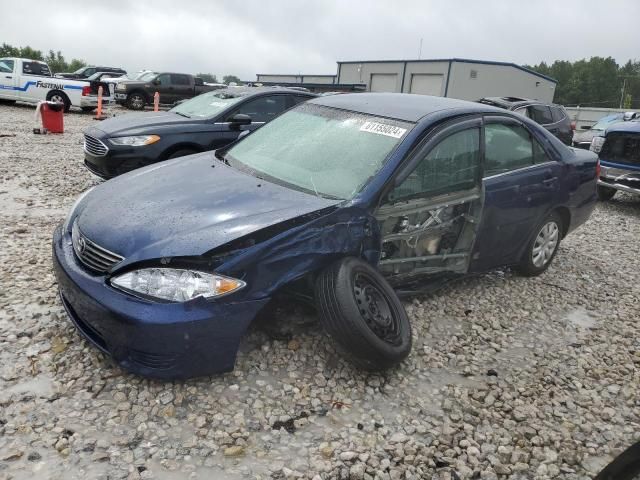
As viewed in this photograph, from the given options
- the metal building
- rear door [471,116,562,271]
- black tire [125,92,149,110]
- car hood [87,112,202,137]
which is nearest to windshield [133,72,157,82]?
black tire [125,92,149,110]

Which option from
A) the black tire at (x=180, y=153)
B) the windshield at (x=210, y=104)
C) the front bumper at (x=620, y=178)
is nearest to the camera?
the black tire at (x=180, y=153)

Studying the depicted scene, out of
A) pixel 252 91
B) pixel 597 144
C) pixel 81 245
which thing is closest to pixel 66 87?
pixel 252 91

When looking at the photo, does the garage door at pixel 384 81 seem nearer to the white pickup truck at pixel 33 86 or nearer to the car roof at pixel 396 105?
the white pickup truck at pixel 33 86

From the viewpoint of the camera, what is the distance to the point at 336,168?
3.39 metres

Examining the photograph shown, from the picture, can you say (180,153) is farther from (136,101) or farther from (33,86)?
(136,101)

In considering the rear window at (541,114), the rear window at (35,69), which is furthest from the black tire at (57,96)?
the rear window at (541,114)

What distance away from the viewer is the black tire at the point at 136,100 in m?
20.6

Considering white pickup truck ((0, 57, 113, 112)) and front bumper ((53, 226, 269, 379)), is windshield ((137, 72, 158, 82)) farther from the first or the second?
front bumper ((53, 226, 269, 379))

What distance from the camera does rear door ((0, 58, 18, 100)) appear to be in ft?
57.1

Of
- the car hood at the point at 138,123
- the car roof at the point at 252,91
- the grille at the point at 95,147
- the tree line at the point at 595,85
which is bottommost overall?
the grille at the point at 95,147

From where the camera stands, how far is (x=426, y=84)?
33.1 m

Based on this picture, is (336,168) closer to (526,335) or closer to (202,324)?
(202,324)

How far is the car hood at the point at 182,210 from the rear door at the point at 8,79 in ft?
56.1

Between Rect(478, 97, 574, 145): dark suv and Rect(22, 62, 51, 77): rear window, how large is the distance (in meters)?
14.8
